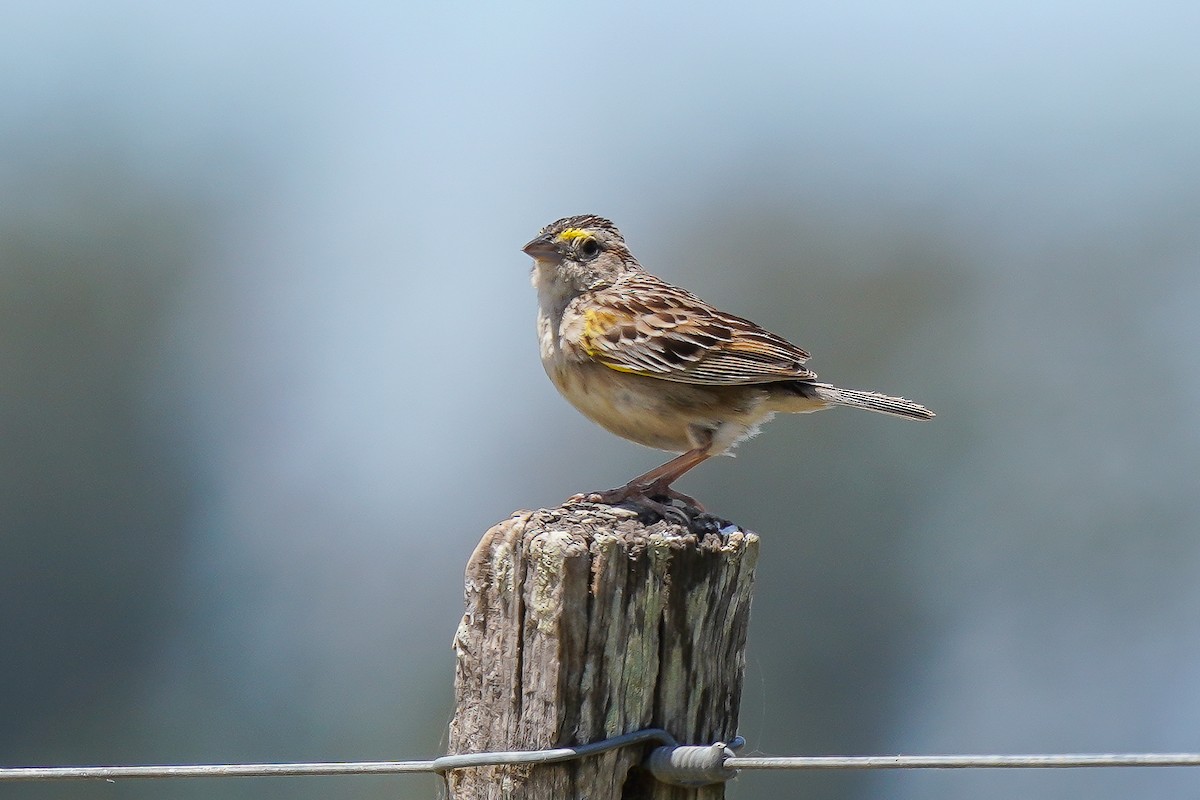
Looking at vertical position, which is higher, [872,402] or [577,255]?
[577,255]

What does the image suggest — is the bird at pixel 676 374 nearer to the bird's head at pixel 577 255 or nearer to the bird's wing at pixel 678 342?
the bird's wing at pixel 678 342

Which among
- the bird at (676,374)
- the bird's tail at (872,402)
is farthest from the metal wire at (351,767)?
the bird's tail at (872,402)

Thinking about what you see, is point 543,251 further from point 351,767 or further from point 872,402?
point 351,767

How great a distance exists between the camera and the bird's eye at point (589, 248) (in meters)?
7.54

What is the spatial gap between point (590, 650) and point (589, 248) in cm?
431

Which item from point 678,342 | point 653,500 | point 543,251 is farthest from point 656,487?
point 543,251

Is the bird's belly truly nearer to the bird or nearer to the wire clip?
the bird

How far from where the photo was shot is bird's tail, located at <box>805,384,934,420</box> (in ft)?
22.5

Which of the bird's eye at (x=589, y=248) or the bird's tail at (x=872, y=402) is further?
the bird's eye at (x=589, y=248)

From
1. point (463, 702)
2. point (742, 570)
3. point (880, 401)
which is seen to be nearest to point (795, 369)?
point (880, 401)

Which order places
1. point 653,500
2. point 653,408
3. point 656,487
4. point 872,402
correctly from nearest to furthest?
point 653,500
point 656,487
point 653,408
point 872,402

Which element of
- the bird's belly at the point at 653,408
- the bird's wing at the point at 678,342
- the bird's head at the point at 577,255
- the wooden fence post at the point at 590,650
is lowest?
the wooden fence post at the point at 590,650

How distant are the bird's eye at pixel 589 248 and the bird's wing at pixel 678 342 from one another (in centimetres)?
38

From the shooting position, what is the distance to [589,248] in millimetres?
7570
